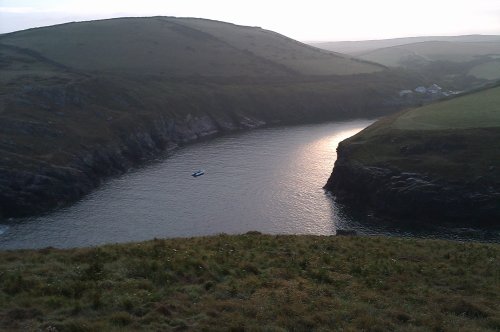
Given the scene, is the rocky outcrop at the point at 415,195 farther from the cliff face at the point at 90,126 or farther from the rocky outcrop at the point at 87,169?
the cliff face at the point at 90,126

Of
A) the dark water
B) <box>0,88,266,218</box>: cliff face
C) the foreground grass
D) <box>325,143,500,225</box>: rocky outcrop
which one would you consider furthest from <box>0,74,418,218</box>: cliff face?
the foreground grass

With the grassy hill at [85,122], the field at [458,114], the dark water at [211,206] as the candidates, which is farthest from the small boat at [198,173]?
the field at [458,114]

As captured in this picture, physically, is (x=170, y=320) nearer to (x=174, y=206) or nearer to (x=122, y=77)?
(x=174, y=206)

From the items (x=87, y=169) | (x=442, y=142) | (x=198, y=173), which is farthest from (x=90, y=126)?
(x=442, y=142)

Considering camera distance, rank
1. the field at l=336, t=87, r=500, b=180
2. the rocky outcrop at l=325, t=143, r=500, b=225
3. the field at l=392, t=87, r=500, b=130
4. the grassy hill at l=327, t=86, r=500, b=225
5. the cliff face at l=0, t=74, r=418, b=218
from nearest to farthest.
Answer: the rocky outcrop at l=325, t=143, r=500, b=225 → the grassy hill at l=327, t=86, r=500, b=225 → the field at l=336, t=87, r=500, b=180 → the cliff face at l=0, t=74, r=418, b=218 → the field at l=392, t=87, r=500, b=130

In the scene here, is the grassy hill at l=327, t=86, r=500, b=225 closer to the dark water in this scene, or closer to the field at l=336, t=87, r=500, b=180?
the field at l=336, t=87, r=500, b=180

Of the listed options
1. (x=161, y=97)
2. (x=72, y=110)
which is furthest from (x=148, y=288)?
(x=161, y=97)

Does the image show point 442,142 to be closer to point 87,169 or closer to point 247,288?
point 87,169
